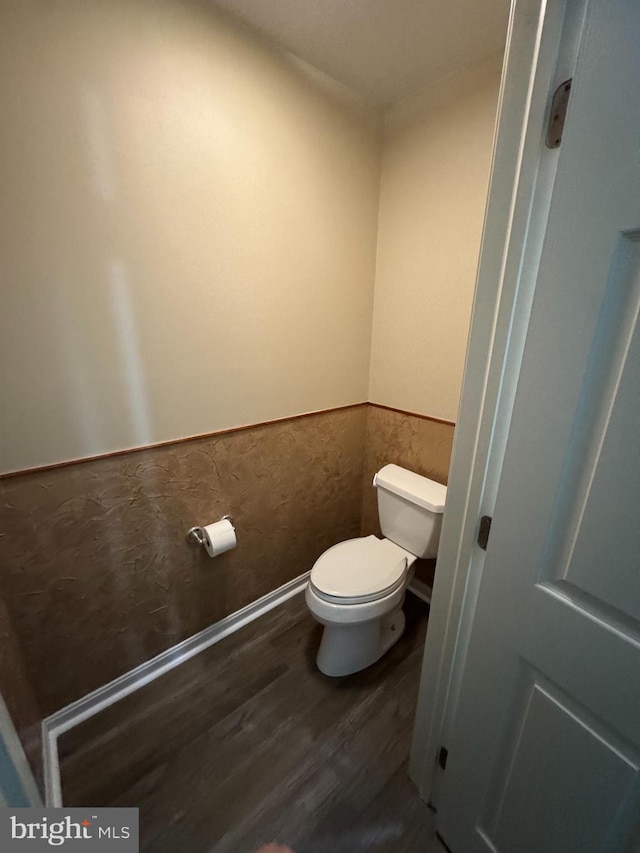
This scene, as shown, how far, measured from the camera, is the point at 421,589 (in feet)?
6.08

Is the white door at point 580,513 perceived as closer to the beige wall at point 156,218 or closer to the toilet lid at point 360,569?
the toilet lid at point 360,569

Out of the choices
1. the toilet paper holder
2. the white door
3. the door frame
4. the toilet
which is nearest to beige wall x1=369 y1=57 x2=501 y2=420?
the toilet

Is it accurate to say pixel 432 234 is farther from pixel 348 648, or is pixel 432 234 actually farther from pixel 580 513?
pixel 348 648

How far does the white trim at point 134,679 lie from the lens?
1.12 meters

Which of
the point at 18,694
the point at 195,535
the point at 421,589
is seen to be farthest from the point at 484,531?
the point at 18,694

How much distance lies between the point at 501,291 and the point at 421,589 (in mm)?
1670

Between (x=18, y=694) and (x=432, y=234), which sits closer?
(x=18, y=694)

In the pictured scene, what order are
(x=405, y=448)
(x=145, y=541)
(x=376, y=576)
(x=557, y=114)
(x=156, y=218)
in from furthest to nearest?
1. (x=405, y=448)
2. (x=376, y=576)
3. (x=145, y=541)
4. (x=156, y=218)
5. (x=557, y=114)

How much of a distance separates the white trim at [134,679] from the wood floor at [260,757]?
0.10 feet

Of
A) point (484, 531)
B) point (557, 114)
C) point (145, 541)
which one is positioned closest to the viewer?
point (557, 114)

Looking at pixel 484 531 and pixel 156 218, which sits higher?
pixel 156 218

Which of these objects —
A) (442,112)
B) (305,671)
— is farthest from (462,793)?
(442,112)

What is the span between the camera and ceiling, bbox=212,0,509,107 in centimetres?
107

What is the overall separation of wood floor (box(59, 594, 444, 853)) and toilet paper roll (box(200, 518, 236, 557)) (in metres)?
0.56
